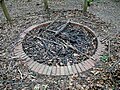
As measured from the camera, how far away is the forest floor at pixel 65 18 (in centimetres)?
290

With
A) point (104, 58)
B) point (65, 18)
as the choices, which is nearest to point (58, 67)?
point (104, 58)

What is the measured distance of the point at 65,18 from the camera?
4.47 meters

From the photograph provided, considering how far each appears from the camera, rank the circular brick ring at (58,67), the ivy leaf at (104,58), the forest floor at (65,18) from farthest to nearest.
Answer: the ivy leaf at (104,58)
the circular brick ring at (58,67)
the forest floor at (65,18)

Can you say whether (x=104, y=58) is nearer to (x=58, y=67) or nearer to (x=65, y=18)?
(x=58, y=67)

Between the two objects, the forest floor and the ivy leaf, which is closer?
the forest floor

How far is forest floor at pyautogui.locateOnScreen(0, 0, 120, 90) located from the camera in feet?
9.52

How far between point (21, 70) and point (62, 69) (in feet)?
2.37

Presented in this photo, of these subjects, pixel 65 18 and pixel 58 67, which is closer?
pixel 58 67

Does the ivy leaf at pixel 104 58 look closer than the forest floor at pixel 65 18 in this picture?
No

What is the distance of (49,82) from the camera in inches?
115

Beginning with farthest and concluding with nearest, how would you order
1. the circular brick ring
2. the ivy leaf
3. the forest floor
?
the ivy leaf < the circular brick ring < the forest floor

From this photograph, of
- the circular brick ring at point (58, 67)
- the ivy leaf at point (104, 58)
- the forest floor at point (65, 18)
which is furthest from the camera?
the ivy leaf at point (104, 58)

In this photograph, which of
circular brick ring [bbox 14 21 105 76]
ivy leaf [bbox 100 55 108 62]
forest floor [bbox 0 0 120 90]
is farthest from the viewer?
ivy leaf [bbox 100 55 108 62]

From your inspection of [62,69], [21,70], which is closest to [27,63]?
[21,70]
